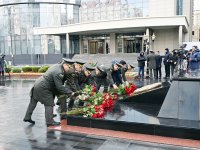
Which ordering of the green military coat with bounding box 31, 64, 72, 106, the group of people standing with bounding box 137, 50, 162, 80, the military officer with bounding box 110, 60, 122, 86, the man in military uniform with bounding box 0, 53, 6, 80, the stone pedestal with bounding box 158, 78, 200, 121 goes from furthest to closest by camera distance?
the man in military uniform with bounding box 0, 53, 6, 80 → the group of people standing with bounding box 137, 50, 162, 80 → the military officer with bounding box 110, 60, 122, 86 → the green military coat with bounding box 31, 64, 72, 106 → the stone pedestal with bounding box 158, 78, 200, 121

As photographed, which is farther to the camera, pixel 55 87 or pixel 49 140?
pixel 55 87

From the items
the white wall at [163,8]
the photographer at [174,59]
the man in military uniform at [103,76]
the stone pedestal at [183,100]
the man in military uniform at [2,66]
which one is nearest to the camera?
the stone pedestal at [183,100]

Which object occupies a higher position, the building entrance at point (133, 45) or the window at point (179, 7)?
the window at point (179, 7)

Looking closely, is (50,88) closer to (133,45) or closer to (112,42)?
(112,42)

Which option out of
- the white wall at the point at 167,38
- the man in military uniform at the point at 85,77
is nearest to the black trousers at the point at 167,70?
the man in military uniform at the point at 85,77

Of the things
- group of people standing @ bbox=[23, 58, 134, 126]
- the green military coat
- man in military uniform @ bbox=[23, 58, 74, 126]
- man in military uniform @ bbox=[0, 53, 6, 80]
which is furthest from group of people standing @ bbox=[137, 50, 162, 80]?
the green military coat

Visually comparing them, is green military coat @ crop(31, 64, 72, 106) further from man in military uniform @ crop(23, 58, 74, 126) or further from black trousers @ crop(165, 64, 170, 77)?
black trousers @ crop(165, 64, 170, 77)

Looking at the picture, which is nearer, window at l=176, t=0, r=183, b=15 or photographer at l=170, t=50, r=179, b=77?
photographer at l=170, t=50, r=179, b=77

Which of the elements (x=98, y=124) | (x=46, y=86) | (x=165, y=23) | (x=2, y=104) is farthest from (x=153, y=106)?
(x=165, y=23)

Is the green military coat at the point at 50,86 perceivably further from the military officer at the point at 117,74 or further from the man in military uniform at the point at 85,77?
the military officer at the point at 117,74

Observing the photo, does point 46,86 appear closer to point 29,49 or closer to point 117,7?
point 117,7

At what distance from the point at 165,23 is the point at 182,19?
6.60ft

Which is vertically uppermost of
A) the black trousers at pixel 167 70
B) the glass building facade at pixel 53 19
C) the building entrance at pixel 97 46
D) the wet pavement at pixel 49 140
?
the glass building facade at pixel 53 19

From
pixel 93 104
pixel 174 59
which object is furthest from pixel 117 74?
pixel 174 59
